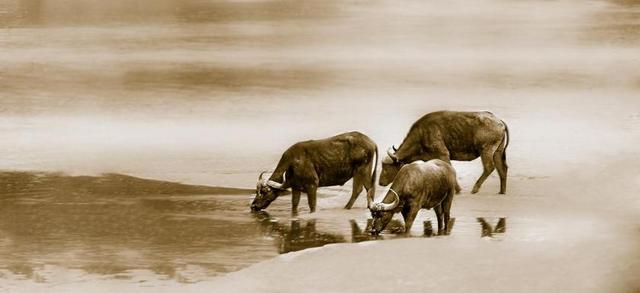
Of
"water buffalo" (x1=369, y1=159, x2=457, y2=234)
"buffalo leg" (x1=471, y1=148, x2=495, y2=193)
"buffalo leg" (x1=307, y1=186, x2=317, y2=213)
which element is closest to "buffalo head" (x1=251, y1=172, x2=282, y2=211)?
"buffalo leg" (x1=307, y1=186, x2=317, y2=213)

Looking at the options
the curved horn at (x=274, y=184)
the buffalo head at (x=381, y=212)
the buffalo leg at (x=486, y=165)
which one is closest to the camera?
the buffalo head at (x=381, y=212)

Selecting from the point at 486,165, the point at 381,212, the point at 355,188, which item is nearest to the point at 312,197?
the point at 355,188

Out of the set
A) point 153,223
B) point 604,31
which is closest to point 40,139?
point 153,223

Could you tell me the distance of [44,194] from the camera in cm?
2086

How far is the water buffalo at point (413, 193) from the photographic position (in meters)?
17.5

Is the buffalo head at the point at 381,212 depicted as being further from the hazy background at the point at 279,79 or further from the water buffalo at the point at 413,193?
the hazy background at the point at 279,79

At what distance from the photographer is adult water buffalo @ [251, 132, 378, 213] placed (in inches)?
762

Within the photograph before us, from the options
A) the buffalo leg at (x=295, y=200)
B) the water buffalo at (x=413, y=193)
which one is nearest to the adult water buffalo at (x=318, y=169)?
the buffalo leg at (x=295, y=200)

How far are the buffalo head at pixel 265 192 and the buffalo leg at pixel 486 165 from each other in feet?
9.01

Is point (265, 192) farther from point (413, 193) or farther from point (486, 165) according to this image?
point (486, 165)

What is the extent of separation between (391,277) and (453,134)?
15.9 ft

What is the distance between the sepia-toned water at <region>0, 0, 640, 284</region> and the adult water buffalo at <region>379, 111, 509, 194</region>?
0.48m

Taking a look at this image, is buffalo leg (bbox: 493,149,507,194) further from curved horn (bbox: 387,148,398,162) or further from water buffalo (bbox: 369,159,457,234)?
water buffalo (bbox: 369,159,457,234)

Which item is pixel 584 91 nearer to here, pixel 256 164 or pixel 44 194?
pixel 256 164
